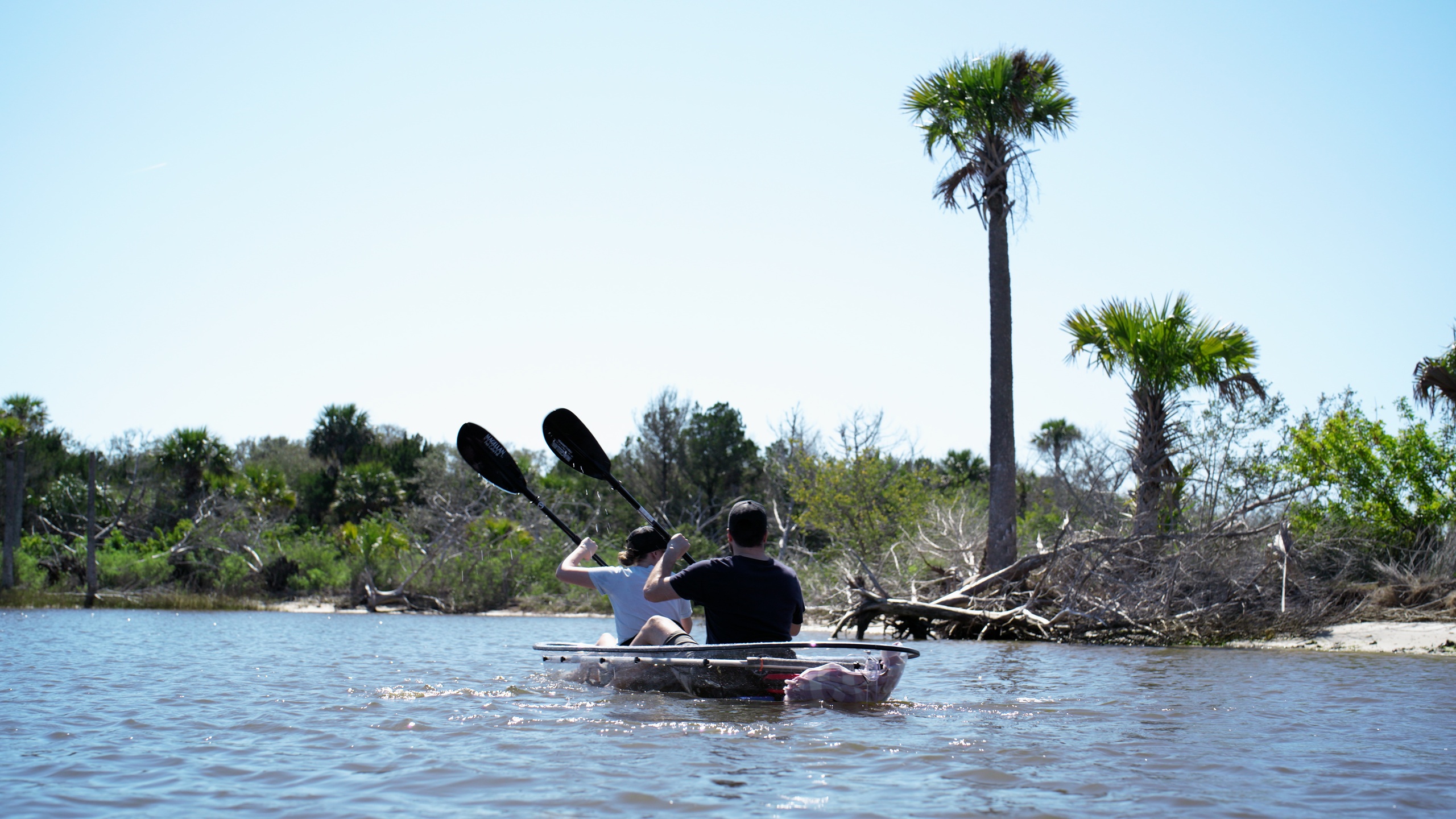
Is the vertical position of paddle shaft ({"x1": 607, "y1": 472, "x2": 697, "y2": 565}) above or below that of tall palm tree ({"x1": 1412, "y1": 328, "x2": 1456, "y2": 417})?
below

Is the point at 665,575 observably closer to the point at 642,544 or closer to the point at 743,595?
the point at 743,595

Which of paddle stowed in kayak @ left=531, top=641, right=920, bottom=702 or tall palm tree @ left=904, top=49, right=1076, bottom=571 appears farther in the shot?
tall palm tree @ left=904, top=49, right=1076, bottom=571

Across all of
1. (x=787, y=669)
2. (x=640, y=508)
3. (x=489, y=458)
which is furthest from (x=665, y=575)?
(x=489, y=458)

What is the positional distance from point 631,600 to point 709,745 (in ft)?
9.90

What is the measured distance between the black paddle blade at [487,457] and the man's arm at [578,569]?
2.73 meters

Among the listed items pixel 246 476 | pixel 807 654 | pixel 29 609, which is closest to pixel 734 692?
pixel 807 654

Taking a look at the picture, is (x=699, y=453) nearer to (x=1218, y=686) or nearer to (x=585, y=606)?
(x=585, y=606)

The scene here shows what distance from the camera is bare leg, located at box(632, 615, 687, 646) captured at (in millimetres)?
7699

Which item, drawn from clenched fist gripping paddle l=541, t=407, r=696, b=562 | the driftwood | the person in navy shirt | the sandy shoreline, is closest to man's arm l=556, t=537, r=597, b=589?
the person in navy shirt

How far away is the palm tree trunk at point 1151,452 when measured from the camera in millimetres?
16266

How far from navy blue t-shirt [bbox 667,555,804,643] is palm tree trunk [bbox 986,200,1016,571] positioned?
10.2 metres

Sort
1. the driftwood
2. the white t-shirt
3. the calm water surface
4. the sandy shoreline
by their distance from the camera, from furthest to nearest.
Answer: the driftwood, the sandy shoreline, the white t-shirt, the calm water surface

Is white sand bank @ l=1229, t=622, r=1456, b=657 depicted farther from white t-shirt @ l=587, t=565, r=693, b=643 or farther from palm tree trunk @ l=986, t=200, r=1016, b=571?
white t-shirt @ l=587, t=565, r=693, b=643

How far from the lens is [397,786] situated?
167 inches
